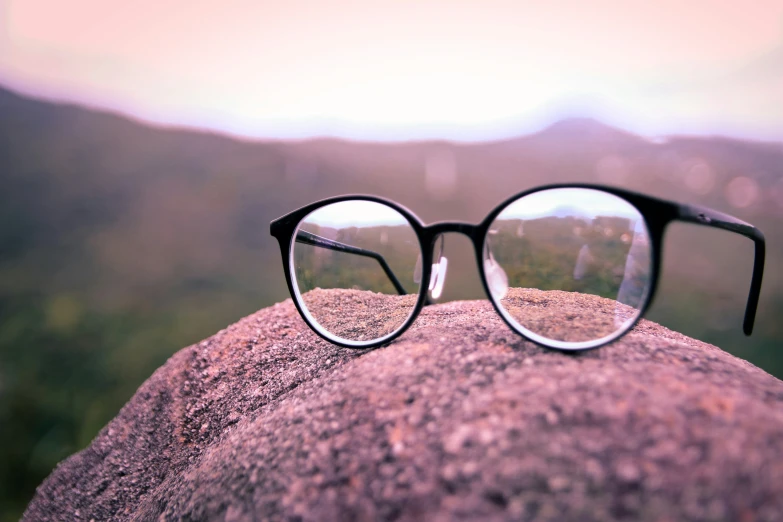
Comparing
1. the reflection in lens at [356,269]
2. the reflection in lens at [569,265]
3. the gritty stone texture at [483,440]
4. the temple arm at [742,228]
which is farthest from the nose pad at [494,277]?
the temple arm at [742,228]

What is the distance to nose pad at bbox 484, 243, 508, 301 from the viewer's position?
119 cm

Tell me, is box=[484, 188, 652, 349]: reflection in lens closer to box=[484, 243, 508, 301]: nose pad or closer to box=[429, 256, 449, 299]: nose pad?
box=[484, 243, 508, 301]: nose pad

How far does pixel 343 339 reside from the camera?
1.31 metres

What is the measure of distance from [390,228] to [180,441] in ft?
3.62

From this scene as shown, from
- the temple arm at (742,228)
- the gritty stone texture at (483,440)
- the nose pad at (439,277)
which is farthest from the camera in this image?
the nose pad at (439,277)

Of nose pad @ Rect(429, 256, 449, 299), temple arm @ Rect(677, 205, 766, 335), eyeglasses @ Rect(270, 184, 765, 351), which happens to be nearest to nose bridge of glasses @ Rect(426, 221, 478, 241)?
eyeglasses @ Rect(270, 184, 765, 351)

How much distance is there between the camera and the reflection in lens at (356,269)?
1.32 metres

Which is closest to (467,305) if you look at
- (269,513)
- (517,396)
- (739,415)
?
(517,396)

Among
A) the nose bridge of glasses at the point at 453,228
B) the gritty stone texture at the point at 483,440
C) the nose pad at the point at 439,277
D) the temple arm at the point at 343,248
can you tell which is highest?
the nose bridge of glasses at the point at 453,228

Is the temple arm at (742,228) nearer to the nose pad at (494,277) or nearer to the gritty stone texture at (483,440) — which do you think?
the gritty stone texture at (483,440)

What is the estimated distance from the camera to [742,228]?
1301 millimetres

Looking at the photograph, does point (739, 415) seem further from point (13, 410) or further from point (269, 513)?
point (13, 410)

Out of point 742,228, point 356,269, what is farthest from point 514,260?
point 742,228

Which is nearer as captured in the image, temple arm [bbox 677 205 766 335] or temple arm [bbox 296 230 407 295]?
temple arm [bbox 677 205 766 335]
